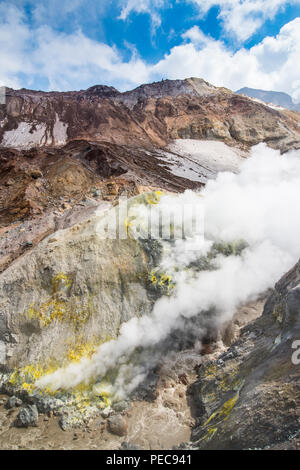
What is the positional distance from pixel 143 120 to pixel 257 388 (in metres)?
42.5

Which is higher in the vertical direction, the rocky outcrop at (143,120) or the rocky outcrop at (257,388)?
the rocky outcrop at (143,120)

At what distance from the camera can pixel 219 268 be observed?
7.27 metres

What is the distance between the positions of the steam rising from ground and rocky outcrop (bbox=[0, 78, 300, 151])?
89.3 feet

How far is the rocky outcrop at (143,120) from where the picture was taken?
35094 mm

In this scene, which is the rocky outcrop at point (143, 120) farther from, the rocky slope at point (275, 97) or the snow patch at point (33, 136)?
the rocky slope at point (275, 97)

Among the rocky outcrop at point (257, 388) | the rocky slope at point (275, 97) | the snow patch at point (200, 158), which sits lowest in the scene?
the rocky outcrop at point (257, 388)

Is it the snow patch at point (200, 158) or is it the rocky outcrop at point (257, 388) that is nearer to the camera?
the rocky outcrop at point (257, 388)

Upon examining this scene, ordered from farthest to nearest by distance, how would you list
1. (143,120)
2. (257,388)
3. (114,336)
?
(143,120)
(114,336)
(257,388)

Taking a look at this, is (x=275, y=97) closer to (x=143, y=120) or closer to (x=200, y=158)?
(x=143, y=120)

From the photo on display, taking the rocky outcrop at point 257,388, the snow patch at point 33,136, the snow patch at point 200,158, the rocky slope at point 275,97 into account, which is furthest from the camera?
the rocky slope at point 275,97

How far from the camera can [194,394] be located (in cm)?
562

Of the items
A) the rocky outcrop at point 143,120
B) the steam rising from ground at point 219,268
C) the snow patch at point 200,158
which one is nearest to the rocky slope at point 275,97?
the rocky outcrop at point 143,120

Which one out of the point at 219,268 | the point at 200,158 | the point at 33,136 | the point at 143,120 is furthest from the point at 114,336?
the point at 143,120

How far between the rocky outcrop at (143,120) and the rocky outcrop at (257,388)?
3072 cm
